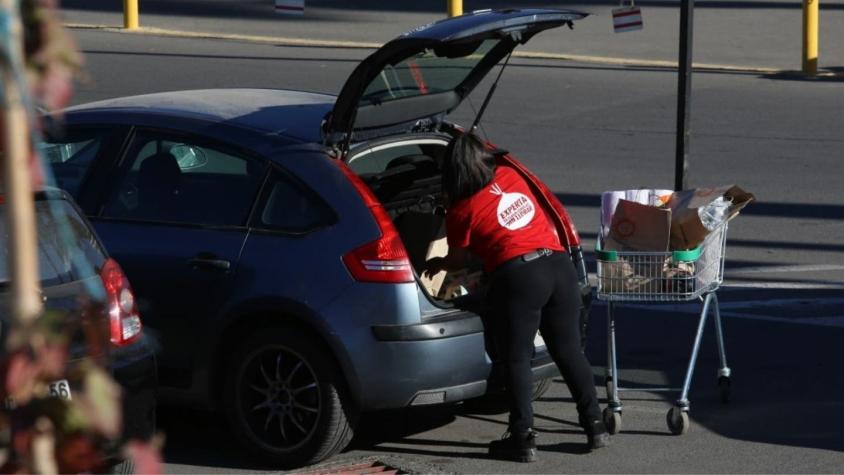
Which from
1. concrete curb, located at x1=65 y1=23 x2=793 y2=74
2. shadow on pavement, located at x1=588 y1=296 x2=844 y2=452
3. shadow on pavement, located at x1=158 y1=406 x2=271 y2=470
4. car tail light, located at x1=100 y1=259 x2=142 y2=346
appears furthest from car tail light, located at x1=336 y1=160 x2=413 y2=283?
concrete curb, located at x1=65 y1=23 x2=793 y2=74

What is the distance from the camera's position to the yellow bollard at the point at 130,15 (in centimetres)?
2428

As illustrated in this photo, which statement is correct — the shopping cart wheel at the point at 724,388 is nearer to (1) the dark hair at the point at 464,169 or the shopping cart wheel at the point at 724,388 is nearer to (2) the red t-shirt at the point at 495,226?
(2) the red t-shirt at the point at 495,226

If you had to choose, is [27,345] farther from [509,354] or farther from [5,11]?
[509,354]

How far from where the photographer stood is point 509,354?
6176 mm

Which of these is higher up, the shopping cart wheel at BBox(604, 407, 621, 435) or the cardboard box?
the cardboard box

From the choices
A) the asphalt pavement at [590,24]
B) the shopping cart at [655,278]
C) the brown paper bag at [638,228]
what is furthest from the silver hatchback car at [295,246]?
the asphalt pavement at [590,24]

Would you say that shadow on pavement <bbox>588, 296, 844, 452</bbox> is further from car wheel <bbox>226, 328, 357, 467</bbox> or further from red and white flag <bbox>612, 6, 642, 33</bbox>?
red and white flag <bbox>612, 6, 642, 33</bbox>

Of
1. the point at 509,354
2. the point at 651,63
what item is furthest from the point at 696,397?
the point at 651,63

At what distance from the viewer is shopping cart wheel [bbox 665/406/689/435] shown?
260 inches

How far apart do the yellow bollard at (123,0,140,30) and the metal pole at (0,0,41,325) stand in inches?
905

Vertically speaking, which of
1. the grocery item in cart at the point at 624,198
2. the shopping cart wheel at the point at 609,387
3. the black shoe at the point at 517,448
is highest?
the grocery item in cart at the point at 624,198

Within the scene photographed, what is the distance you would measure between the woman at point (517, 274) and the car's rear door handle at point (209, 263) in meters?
1.01

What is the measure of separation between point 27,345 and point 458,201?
14.2ft

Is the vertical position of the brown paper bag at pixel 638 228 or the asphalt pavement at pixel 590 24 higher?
the asphalt pavement at pixel 590 24
